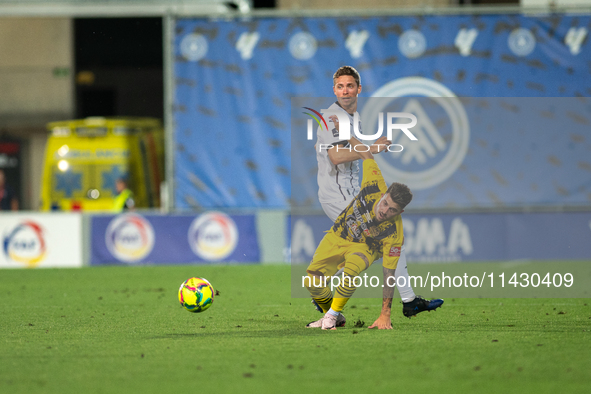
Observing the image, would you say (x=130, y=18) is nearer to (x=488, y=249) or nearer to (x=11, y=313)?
(x=488, y=249)

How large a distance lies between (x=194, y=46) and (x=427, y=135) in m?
5.53

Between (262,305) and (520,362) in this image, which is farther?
(262,305)

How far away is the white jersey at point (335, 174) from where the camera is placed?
7988 mm

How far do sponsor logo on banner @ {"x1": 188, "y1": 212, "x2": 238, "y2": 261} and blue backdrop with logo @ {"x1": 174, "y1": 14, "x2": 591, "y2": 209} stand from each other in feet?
3.76

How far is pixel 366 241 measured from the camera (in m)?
7.89

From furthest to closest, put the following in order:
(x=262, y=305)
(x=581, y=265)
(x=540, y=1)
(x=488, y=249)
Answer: (x=540, y=1), (x=488, y=249), (x=581, y=265), (x=262, y=305)

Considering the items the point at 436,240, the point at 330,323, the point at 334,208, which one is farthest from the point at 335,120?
the point at 436,240

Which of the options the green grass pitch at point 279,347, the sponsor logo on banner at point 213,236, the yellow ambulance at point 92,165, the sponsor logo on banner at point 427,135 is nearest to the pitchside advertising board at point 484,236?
the sponsor logo on banner at point 427,135

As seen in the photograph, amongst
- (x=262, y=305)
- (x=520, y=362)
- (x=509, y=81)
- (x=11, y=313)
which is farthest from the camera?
(x=509, y=81)

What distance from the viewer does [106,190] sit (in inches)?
723

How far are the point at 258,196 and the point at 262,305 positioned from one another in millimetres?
7595

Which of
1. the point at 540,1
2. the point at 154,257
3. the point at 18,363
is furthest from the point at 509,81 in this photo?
the point at 18,363

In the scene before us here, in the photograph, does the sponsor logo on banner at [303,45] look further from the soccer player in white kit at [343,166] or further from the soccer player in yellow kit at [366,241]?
the soccer player in yellow kit at [366,241]

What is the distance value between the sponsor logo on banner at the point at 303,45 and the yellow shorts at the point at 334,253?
1017 centimetres
